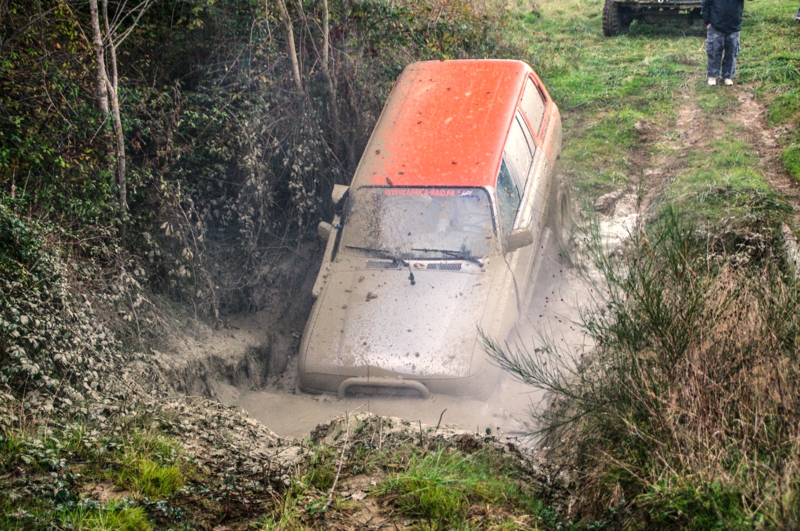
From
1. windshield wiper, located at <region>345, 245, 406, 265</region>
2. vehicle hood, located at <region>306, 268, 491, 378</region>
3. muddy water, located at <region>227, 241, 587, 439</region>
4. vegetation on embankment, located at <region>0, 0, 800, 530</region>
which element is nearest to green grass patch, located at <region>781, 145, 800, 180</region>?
vegetation on embankment, located at <region>0, 0, 800, 530</region>

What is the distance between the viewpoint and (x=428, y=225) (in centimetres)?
548

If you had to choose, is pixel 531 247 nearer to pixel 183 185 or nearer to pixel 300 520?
pixel 183 185

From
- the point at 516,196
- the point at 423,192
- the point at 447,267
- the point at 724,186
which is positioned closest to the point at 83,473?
the point at 447,267

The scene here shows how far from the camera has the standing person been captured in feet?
30.5

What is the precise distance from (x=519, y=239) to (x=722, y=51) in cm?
643

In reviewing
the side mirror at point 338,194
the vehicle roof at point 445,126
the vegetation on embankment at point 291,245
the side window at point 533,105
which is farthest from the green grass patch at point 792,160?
the side mirror at point 338,194

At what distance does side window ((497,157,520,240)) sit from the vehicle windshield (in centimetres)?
14

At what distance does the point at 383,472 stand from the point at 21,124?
11.9ft

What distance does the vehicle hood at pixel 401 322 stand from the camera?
475cm

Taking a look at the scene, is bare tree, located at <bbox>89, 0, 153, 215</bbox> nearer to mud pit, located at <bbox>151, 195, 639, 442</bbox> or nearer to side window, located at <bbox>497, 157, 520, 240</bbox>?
mud pit, located at <bbox>151, 195, 639, 442</bbox>

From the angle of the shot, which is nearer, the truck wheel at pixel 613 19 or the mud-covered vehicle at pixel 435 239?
the mud-covered vehicle at pixel 435 239

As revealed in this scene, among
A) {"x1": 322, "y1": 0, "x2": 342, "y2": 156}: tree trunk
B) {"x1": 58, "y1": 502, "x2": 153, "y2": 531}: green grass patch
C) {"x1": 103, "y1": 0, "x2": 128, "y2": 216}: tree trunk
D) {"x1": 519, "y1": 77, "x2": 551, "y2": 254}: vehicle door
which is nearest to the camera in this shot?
{"x1": 58, "y1": 502, "x2": 153, "y2": 531}: green grass patch

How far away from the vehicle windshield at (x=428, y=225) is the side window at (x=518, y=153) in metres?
0.62

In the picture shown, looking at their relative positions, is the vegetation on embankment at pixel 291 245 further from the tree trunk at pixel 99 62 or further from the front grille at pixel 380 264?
the front grille at pixel 380 264
